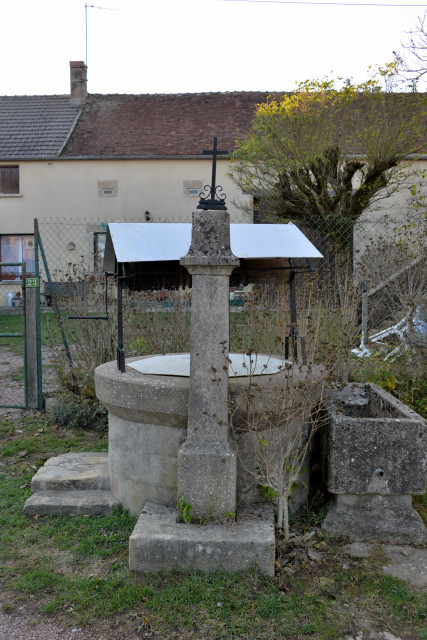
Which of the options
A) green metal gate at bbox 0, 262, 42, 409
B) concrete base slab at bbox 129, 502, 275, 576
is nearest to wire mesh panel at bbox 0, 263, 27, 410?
green metal gate at bbox 0, 262, 42, 409

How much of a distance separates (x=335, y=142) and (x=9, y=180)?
12.4 m

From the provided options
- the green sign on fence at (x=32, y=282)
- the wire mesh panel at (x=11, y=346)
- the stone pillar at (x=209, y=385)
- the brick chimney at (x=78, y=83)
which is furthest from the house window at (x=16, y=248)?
the stone pillar at (x=209, y=385)

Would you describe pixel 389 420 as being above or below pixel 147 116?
below

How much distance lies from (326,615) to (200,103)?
63.1ft

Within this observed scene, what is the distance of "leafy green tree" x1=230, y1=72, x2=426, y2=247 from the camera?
9.35 metres

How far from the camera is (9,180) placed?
18656 millimetres

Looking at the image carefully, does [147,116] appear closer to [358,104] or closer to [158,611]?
[358,104]

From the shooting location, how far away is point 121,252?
11.6ft

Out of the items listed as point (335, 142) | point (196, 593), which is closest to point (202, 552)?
point (196, 593)

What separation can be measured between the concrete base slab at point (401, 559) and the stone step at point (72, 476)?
1846 millimetres

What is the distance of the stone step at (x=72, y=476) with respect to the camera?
4.25 m

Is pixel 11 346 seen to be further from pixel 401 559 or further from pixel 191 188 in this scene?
pixel 401 559

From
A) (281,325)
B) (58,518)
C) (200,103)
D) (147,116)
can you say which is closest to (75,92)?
(147,116)

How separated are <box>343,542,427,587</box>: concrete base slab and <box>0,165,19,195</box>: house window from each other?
58.2 ft
